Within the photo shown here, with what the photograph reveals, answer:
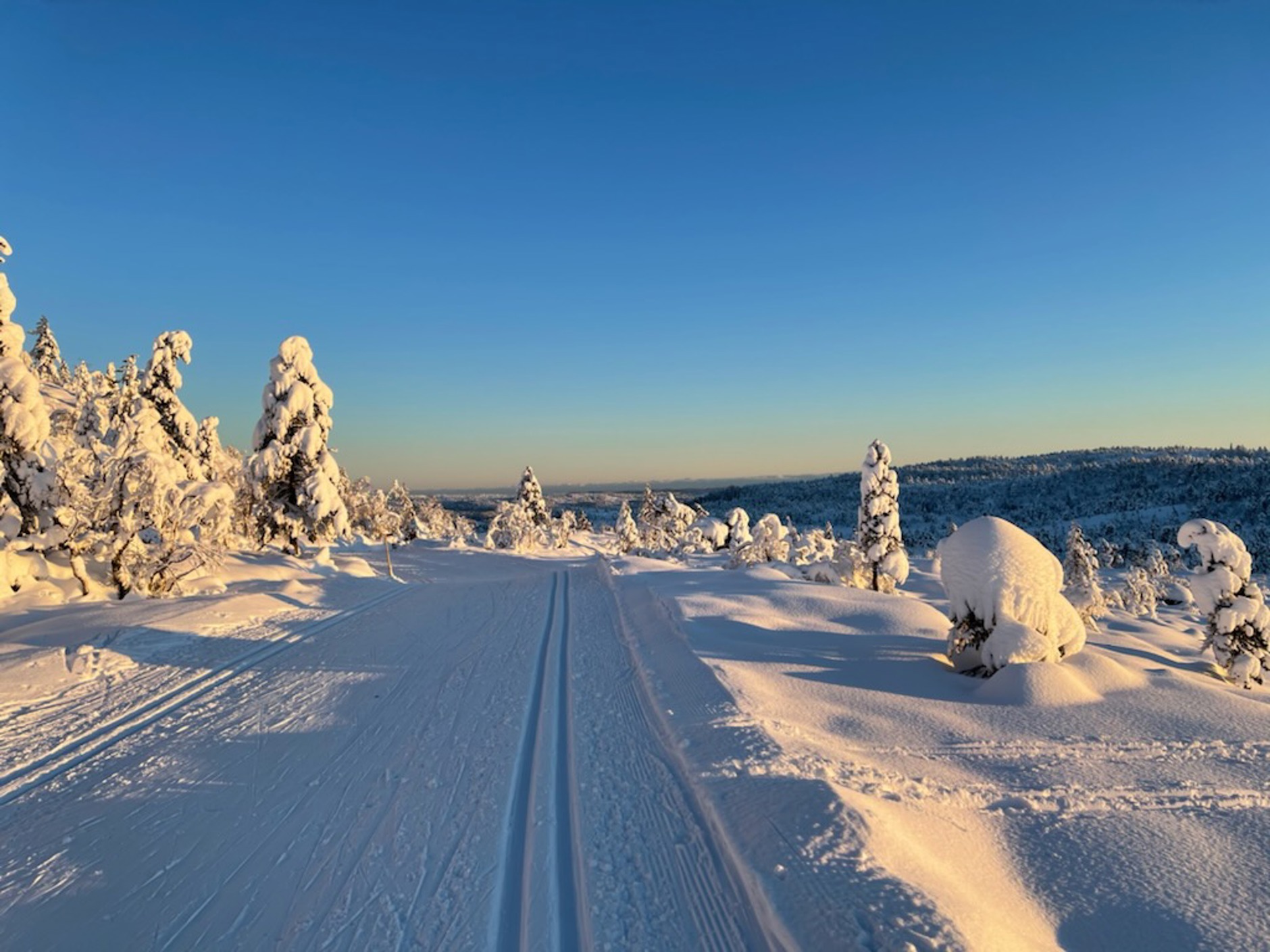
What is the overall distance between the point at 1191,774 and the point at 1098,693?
9.36 ft

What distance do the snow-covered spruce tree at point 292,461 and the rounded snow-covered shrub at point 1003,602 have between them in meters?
25.5

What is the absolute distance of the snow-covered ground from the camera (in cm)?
416

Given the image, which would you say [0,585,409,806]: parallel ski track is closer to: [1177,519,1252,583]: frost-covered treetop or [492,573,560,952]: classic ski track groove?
[492,573,560,952]: classic ski track groove

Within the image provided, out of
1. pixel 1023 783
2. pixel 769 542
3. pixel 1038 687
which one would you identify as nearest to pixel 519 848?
pixel 1023 783

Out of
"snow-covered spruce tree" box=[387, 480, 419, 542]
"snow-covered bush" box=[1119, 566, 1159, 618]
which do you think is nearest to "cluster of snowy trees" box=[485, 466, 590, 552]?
"snow-covered spruce tree" box=[387, 480, 419, 542]

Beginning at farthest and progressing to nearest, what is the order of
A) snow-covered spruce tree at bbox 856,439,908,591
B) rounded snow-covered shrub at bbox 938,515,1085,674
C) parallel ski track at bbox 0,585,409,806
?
snow-covered spruce tree at bbox 856,439,908,591, rounded snow-covered shrub at bbox 938,515,1085,674, parallel ski track at bbox 0,585,409,806

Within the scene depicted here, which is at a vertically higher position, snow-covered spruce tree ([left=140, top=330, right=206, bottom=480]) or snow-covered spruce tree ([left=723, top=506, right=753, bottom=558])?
snow-covered spruce tree ([left=140, top=330, right=206, bottom=480])

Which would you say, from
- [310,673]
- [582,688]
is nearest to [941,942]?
[582,688]

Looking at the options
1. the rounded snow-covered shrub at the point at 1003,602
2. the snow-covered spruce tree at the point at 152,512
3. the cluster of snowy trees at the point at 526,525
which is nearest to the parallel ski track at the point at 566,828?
the rounded snow-covered shrub at the point at 1003,602

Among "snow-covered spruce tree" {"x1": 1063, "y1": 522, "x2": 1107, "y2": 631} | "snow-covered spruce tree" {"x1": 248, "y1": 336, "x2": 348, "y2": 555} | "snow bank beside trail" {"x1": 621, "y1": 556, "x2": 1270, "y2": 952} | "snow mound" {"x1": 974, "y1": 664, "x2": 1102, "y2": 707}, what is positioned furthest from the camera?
"snow-covered spruce tree" {"x1": 1063, "y1": 522, "x2": 1107, "y2": 631}

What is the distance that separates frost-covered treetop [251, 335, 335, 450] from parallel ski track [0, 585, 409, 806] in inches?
670

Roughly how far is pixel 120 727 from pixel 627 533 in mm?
61213

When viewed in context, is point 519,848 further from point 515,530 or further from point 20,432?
point 515,530

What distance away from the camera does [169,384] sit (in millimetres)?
29109
